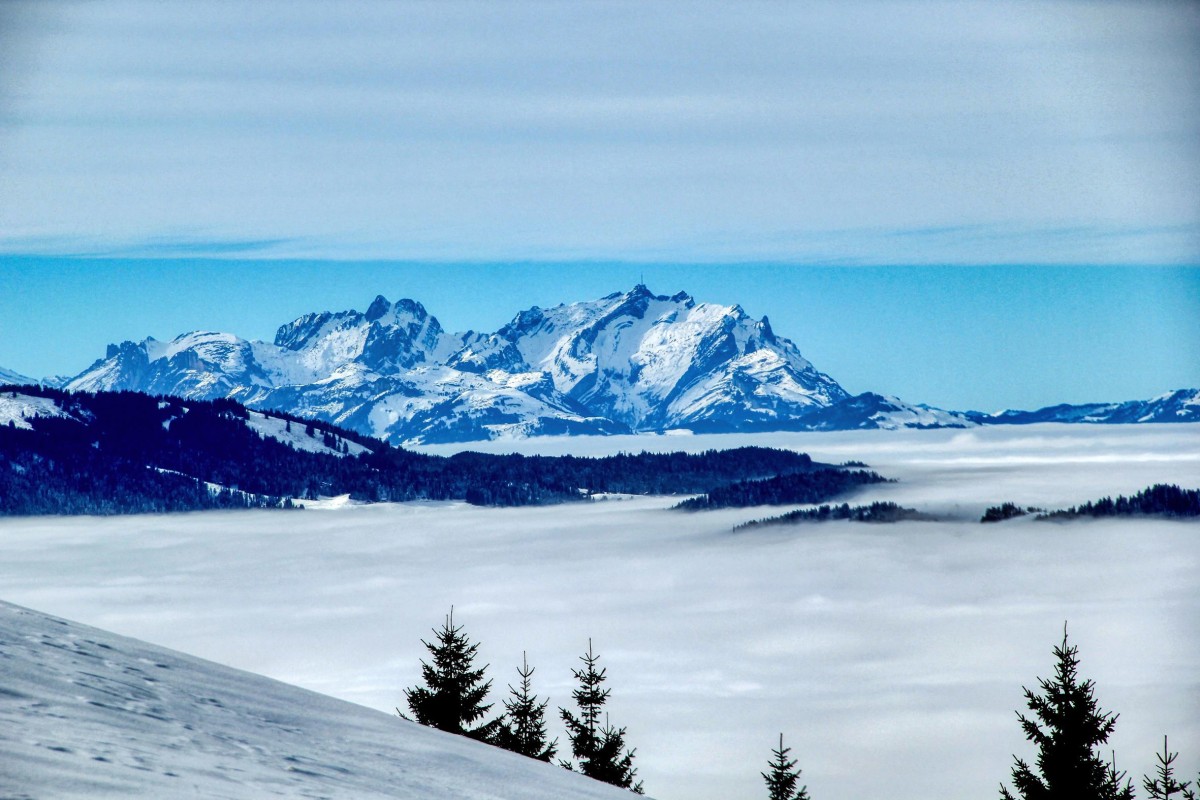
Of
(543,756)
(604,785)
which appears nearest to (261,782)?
(604,785)

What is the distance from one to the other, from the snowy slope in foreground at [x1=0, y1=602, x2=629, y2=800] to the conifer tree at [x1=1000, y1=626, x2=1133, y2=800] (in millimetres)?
22286

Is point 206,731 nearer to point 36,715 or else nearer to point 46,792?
point 36,715

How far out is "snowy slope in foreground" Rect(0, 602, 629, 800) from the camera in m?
12.2

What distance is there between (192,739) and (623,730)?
34829mm

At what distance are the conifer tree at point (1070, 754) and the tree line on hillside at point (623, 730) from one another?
0.10 feet

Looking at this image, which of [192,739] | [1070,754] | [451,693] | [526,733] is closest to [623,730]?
[526,733]

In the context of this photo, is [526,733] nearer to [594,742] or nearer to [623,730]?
[594,742]

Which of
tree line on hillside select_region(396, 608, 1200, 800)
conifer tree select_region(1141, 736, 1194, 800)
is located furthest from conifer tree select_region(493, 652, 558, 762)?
conifer tree select_region(1141, 736, 1194, 800)

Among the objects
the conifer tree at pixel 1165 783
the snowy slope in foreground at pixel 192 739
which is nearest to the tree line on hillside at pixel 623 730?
the conifer tree at pixel 1165 783

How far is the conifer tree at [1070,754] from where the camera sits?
35.4 m

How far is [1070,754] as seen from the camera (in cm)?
3628

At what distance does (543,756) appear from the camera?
4625 cm

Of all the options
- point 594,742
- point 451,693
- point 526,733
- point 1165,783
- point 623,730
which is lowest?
point 1165,783

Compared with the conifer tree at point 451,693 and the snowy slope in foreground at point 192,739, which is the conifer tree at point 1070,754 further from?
the snowy slope in foreground at point 192,739
